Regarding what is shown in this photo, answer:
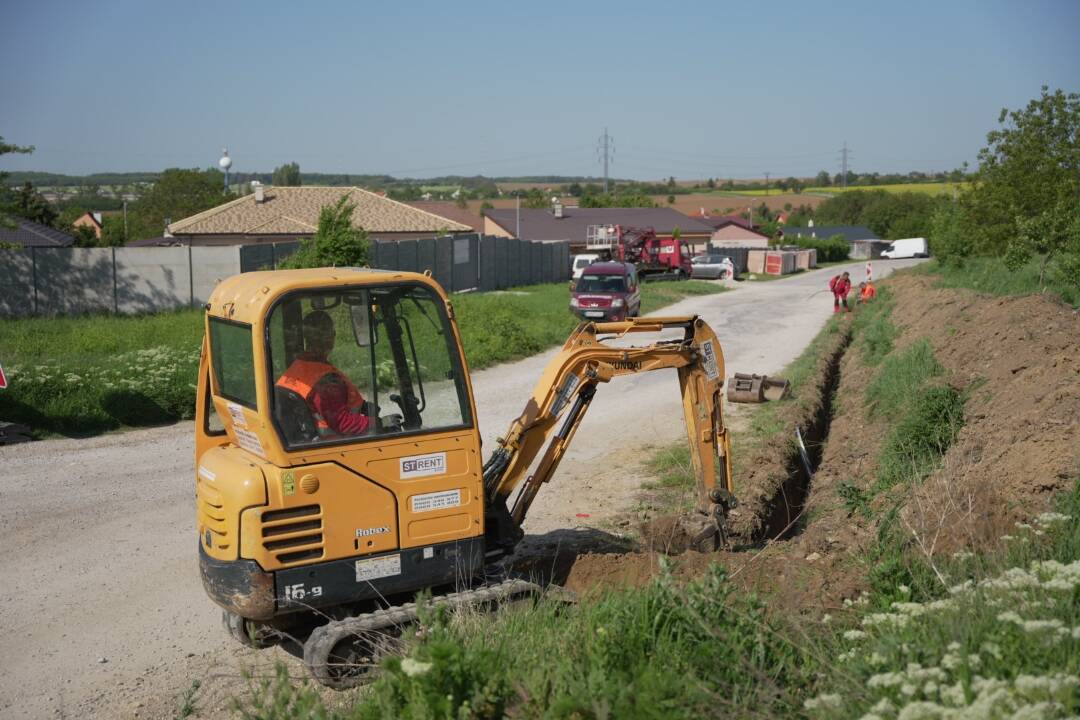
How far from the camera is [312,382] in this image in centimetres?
628

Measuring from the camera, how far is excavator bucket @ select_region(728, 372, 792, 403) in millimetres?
16422

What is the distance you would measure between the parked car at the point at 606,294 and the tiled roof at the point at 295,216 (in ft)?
43.9

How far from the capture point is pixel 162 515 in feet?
34.4

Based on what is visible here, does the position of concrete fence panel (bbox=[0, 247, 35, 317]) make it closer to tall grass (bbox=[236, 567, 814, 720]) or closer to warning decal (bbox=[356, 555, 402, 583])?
warning decal (bbox=[356, 555, 402, 583])

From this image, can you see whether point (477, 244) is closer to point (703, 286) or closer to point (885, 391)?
point (703, 286)

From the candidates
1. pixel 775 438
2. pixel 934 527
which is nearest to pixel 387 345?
pixel 934 527

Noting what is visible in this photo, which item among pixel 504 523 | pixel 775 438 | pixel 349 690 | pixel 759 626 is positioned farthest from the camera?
pixel 775 438

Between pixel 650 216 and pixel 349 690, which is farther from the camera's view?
pixel 650 216

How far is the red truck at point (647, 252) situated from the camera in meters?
49.5

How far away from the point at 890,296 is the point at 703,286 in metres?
16.2

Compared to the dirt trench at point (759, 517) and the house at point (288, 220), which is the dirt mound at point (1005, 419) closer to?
the dirt trench at point (759, 517)

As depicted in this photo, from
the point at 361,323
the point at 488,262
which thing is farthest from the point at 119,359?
the point at 488,262

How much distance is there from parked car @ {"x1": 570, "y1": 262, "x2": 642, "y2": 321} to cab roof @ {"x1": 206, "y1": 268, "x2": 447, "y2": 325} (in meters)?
23.7

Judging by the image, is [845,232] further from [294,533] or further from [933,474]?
[294,533]
